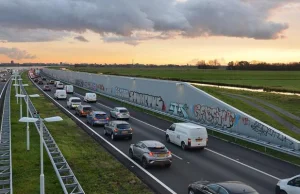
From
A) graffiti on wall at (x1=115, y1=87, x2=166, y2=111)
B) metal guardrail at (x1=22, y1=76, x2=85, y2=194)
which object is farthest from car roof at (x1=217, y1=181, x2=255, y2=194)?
graffiti on wall at (x1=115, y1=87, x2=166, y2=111)

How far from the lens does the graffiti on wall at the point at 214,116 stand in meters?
34.8

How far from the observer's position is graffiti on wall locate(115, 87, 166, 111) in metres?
51.4

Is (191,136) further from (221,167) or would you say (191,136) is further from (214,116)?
(214,116)

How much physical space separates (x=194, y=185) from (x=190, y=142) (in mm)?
11396

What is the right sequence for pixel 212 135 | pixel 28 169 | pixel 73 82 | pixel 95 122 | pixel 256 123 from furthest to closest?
pixel 73 82 < pixel 95 122 < pixel 212 135 < pixel 256 123 < pixel 28 169

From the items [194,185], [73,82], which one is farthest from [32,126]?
[73,82]

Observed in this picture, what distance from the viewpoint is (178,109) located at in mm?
45344

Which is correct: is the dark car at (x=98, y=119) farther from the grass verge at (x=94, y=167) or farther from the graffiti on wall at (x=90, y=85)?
the graffiti on wall at (x=90, y=85)

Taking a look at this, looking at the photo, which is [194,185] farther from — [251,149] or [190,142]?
[251,149]

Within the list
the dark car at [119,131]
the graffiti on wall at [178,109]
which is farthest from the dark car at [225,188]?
the graffiti on wall at [178,109]

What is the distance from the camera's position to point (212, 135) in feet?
116

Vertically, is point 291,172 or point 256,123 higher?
point 256,123

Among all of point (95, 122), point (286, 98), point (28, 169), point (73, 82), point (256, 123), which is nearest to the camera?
point (28, 169)

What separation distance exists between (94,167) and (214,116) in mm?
18203
